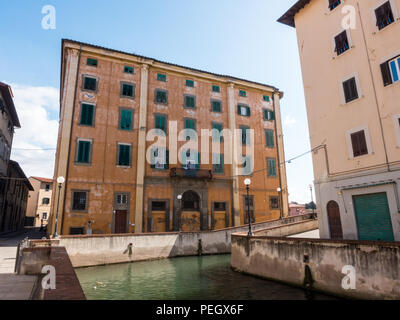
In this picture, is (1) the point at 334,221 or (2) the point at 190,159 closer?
(1) the point at 334,221

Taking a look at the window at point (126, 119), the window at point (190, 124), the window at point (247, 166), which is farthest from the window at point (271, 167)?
the window at point (126, 119)

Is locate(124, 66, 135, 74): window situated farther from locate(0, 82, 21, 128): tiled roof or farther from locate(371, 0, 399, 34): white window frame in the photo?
locate(371, 0, 399, 34): white window frame

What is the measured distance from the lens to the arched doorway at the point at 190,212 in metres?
24.7

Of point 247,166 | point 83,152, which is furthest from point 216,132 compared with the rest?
point 83,152

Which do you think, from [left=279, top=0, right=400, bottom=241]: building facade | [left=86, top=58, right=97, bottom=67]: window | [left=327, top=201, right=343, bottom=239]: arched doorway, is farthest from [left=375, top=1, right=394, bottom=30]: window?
[left=86, top=58, right=97, bottom=67]: window

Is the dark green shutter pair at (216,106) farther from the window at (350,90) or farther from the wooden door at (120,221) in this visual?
the window at (350,90)

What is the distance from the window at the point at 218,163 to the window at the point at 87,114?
11777 millimetres

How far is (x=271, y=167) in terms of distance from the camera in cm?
2983

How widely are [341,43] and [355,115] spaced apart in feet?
14.4

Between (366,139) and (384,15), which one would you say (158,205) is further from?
(384,15)

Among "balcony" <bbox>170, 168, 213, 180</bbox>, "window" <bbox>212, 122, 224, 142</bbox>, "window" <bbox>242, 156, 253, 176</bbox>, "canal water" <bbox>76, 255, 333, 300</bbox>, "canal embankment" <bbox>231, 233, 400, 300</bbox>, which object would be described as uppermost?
"window" <bbox>212, 122, 224, 142</bbox>

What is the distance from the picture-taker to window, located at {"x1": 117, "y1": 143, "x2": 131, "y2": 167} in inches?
923

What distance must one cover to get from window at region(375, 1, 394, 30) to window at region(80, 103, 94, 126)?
20741 mm
